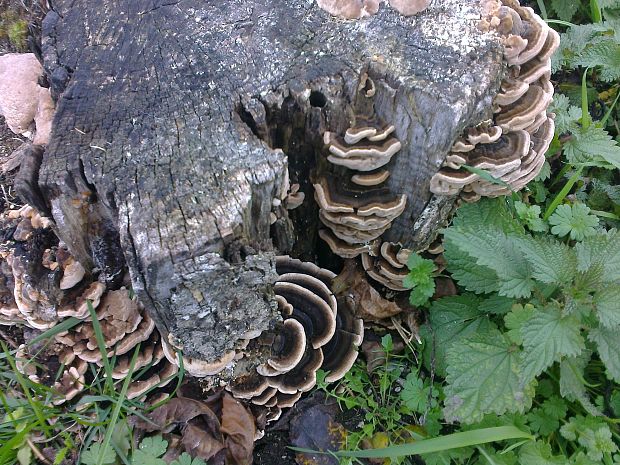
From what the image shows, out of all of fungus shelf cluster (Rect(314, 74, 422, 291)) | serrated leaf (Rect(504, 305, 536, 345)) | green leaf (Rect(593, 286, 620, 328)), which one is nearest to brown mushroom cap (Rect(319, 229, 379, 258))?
fungus shelf cluster (Rect(314, 74, 422, 291))

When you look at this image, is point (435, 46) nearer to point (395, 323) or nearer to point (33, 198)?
point (395, 323)

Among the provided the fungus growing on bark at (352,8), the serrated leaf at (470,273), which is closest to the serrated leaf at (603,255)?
the serrated leaf at (470,273)

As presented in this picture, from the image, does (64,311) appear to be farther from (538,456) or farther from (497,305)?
(538,456)

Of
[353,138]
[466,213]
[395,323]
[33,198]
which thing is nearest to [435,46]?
[353,138]

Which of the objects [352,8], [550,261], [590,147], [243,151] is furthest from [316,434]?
[590,147]

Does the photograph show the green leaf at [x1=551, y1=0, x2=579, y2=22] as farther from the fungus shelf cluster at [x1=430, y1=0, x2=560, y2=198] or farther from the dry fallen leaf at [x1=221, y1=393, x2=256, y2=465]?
the dry fallen leaf at [x1=221, y1=393, x2=256, y2=465]

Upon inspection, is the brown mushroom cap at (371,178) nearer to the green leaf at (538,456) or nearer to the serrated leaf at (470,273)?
the serrated leaf at (470,273)
